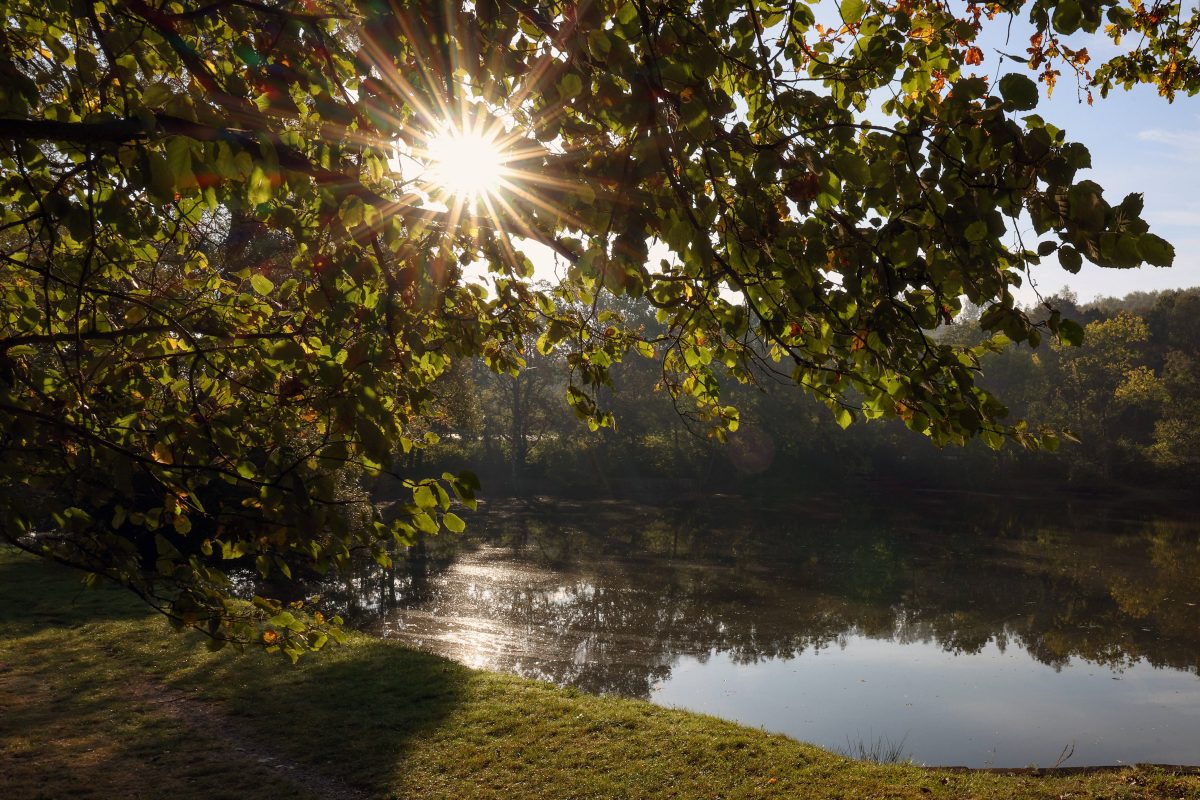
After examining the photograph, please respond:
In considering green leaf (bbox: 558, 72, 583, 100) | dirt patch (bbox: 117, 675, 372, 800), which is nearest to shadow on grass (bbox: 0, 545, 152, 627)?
dirt patch (bbox: 117, 675, 372, 800)

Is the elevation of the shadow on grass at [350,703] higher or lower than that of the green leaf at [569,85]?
lower

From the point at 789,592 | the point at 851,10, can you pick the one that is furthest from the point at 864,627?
the point at 851,10

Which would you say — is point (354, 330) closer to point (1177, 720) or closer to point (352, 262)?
point (352, 262)

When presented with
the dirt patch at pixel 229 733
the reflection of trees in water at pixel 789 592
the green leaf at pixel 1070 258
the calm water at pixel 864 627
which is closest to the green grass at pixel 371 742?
the dirt patch at pixel 229 733

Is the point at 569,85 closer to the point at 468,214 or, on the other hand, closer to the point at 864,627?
the point at 468,214

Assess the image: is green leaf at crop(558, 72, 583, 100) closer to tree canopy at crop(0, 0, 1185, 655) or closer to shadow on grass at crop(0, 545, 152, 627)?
tree canopy at crop(0, 0, 1185, 655)

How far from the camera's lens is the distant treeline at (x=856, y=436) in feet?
150

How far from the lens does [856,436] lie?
52.7m

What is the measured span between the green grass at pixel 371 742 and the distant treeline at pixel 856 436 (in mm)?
31813

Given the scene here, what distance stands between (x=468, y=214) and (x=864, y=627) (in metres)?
16.0

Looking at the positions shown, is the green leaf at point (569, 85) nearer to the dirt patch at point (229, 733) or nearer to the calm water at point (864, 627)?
the dirt patch at point (229, 733)

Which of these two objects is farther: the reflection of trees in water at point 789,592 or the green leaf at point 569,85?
the reflection of trees in water at point 789,592

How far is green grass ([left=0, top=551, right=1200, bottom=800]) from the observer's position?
7.67 m

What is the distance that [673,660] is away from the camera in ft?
50.6
